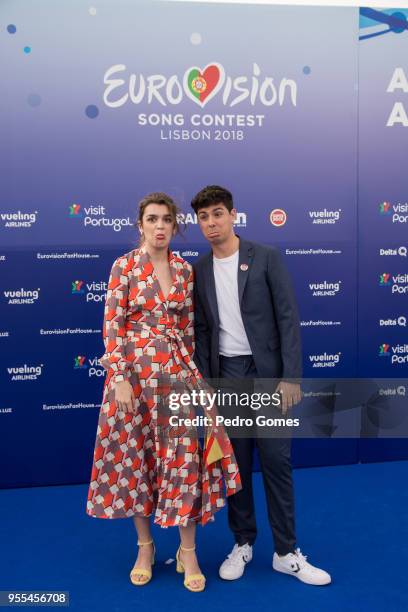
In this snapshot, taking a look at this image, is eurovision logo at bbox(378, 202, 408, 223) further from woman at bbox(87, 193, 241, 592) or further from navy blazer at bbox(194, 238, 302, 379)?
woman at bbox(87, 193, 241, 592)

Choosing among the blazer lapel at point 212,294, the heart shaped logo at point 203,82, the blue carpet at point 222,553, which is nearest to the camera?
the blue carpet at point 222,553

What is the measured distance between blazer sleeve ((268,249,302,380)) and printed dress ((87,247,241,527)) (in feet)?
1.21

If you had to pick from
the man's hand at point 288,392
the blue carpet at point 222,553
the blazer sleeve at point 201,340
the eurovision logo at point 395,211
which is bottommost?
the blue carpet at point 222,553

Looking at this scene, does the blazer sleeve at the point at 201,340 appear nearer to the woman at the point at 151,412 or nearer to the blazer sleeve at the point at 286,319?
the woman at the point at 151,412

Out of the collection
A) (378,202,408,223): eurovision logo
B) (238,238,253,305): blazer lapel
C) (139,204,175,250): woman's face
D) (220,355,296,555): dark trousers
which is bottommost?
(220,355,296,555): dark trousers

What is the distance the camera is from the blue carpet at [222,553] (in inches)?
99.9

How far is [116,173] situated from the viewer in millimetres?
3686

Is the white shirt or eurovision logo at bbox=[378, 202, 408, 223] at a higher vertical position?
eurovision logo at bbox=[378, 202, 408, 223]

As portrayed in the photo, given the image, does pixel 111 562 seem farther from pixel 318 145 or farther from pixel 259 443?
pixel 318 145

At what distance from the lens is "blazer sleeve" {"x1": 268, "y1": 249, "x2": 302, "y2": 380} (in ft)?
8.51

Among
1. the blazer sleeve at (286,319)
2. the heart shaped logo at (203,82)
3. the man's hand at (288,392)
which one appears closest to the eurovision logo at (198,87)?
the heart shaped logo at (203,82)

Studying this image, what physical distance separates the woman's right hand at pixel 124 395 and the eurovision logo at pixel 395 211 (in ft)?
7.18

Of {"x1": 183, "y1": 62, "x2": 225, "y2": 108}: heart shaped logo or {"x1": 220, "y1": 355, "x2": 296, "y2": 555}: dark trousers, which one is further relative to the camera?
{"x1": 183, "y1": 62, "x2": 225, "y2": 108}: heart shaped logo

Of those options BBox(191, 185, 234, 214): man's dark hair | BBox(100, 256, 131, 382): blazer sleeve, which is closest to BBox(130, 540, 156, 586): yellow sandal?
BBox(100, 256, 131, 382): blazer sleeve
